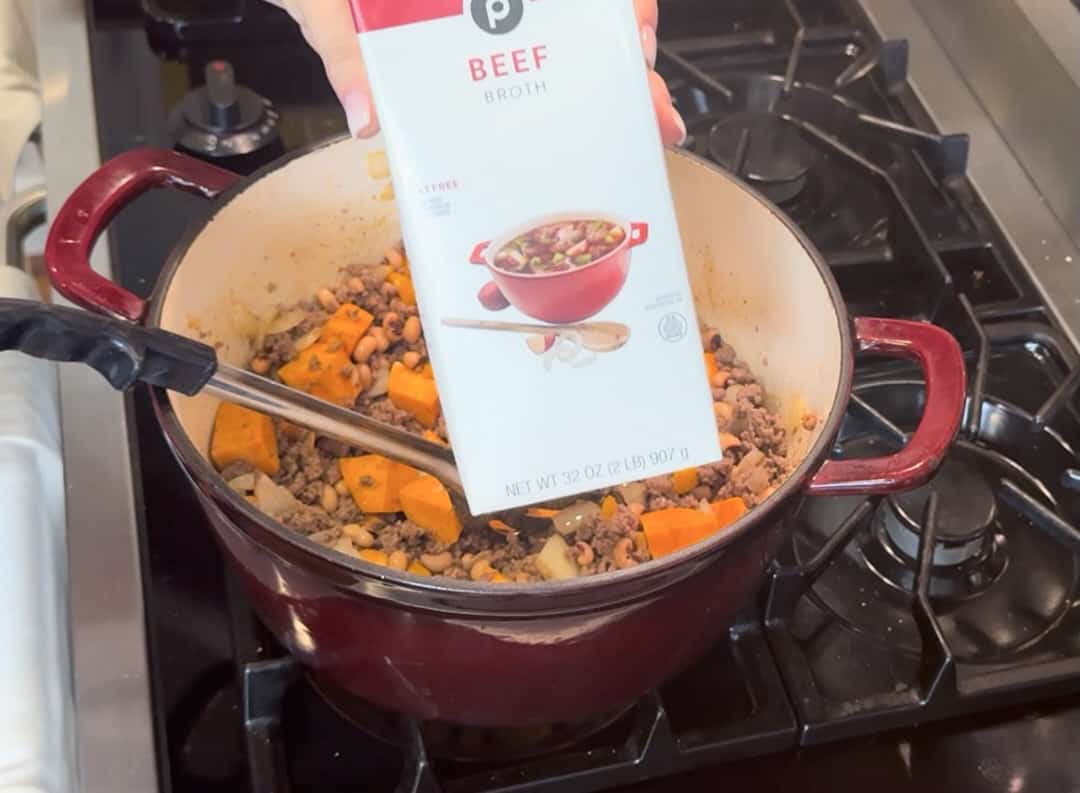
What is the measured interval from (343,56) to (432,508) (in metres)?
0.24

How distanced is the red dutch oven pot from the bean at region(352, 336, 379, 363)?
0.24ft

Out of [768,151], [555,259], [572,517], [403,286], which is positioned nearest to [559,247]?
[555,259]

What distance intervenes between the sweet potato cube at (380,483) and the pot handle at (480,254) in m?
0.20

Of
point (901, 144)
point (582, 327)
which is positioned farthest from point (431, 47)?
point (901, 144)

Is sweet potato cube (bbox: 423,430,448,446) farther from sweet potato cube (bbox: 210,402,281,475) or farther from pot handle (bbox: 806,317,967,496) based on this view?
pot handle (bbox: 806,317,967,496)

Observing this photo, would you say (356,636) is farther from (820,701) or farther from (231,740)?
(820,701)

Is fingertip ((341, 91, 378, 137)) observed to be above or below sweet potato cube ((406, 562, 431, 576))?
above

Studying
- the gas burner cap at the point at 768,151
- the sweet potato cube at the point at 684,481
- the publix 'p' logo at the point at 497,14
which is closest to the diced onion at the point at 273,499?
the sweet potato cube at the point at 684,481

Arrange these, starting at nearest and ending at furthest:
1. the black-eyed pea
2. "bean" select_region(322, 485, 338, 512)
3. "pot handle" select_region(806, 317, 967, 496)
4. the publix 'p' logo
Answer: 1. the publix 'p' logo
2. "pot handle" select_region(806, 317, 967, 496)
3. "bean" select_region(322, 485, 338, 512)
4. the black-eyed pea

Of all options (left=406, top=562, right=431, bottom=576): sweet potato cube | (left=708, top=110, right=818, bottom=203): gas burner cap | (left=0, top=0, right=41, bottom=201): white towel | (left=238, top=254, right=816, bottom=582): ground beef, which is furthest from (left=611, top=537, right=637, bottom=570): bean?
(left=0, top=0, right=41, bottom=201): white towel

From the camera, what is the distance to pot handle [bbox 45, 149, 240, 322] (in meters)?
0.65

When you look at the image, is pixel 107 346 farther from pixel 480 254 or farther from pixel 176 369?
pixel 480 254

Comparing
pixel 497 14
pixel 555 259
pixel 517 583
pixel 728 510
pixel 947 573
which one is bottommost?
pixel 947 573

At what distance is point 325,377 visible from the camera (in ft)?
2.57
